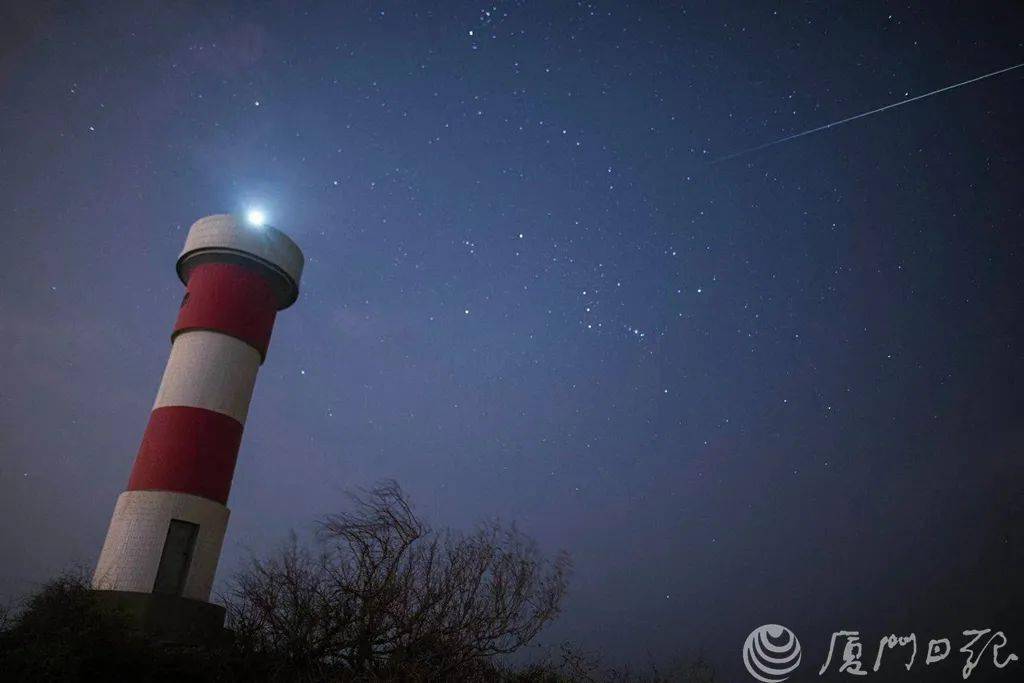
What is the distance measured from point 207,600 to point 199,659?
2451 mm

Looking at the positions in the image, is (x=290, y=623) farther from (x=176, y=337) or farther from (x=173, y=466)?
(x=176, y=337)

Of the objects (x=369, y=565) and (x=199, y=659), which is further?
(x=369, y=565)

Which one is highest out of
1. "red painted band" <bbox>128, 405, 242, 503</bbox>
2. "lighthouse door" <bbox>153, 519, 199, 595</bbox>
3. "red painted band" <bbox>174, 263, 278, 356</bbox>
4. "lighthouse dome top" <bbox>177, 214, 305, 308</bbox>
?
"lighthouse dome top" <bbox>177, 214, 305, 308</bbox>

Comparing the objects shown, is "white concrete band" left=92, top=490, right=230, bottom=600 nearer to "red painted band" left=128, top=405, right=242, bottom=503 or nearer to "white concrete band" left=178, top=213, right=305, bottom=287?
"red painted band" left=128, top=405, right=242, bottom=503

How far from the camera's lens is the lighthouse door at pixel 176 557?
14.1 metres

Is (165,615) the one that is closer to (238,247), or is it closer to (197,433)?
(197,433)

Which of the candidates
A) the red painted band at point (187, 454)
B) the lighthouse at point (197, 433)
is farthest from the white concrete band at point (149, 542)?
the red painted band at point (187, 454)

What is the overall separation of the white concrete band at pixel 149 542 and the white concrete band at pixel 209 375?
2.09 meters

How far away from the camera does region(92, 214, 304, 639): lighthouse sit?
13.9 meters

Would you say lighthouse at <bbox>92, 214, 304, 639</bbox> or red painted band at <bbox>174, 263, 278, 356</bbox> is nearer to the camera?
lighthouse at <bbox>92, 214, 304, 639</bbox>

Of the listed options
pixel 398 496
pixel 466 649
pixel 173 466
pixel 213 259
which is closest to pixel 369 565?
pixel 398 496

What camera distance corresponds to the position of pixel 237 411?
1582cm

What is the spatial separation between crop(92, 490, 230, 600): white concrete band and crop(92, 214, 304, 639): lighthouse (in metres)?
0.02

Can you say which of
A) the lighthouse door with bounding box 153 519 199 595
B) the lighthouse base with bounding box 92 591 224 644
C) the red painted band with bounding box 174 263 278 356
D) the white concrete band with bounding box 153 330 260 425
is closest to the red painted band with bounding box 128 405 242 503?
the white concrete band with bounding box 153 330 260 425
